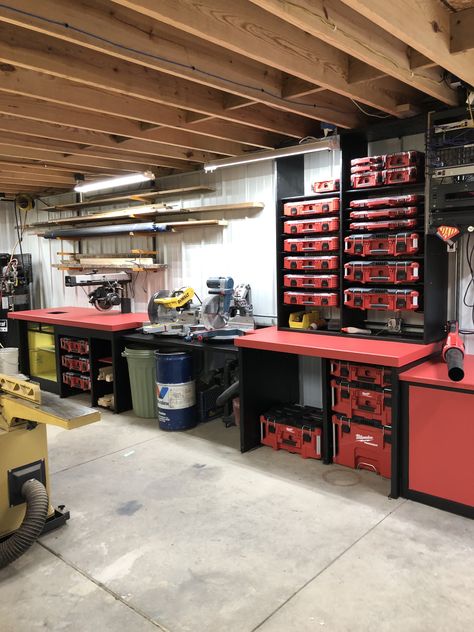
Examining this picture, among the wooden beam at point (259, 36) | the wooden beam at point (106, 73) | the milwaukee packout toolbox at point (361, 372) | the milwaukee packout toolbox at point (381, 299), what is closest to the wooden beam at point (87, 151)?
the wooden beam at point (106, 73)

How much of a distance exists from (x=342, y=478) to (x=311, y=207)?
214 centimetres

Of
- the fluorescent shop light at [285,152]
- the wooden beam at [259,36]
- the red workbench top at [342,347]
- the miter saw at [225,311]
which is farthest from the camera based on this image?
the miter saw at [225,311]

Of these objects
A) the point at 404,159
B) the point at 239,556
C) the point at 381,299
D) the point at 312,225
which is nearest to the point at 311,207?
the point at 312,225

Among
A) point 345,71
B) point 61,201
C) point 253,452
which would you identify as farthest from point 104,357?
point 345,71

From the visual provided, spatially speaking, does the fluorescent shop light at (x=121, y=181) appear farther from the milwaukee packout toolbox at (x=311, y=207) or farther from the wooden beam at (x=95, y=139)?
the milwaukee packout toolbox at (x=311, y=207)

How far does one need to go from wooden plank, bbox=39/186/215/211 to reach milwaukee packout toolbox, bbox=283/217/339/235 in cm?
133

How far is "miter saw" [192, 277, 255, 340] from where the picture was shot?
4.44 m

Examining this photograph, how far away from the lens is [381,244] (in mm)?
3744

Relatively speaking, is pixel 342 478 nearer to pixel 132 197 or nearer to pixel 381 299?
pixel 381 299

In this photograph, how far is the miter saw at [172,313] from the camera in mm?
4848

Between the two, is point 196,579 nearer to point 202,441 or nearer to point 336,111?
point 202,441

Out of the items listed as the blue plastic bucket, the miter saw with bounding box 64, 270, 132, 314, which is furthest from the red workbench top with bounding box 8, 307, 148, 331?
the blue plastic bucket

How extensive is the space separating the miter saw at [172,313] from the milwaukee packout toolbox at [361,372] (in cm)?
157

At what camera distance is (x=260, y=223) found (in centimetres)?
498
